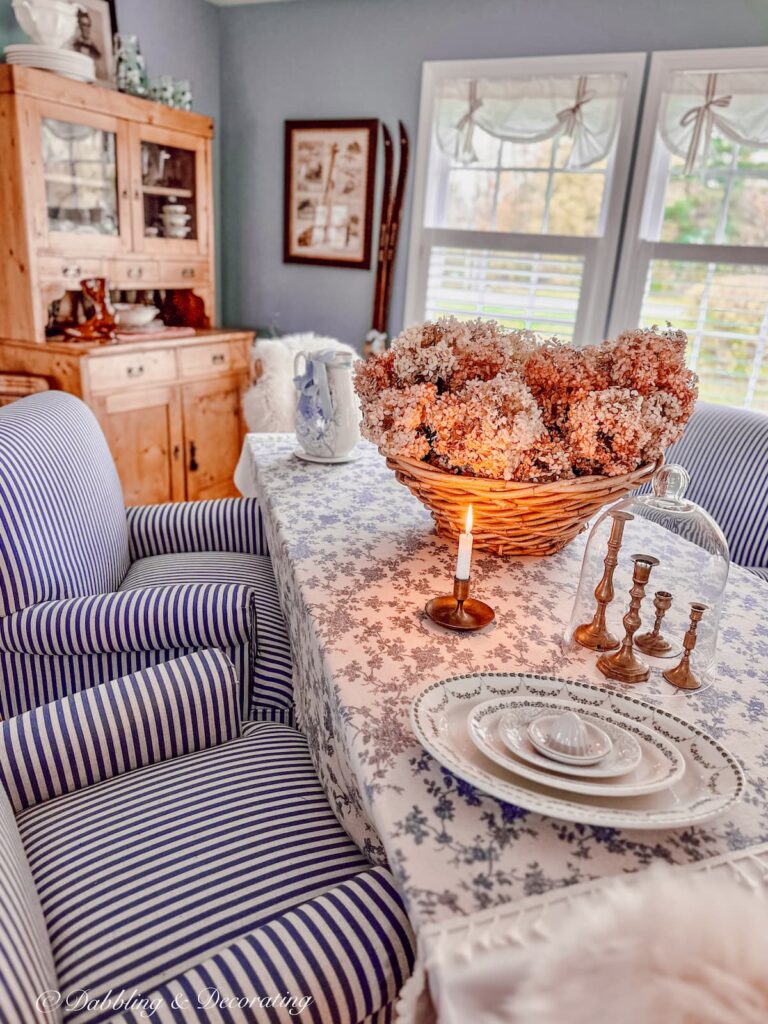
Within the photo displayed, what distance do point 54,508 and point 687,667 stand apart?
110 centimetres

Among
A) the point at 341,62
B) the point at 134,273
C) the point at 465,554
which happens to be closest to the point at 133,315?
the point at 134,273

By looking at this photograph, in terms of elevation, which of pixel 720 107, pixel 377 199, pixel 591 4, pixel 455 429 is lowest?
pixel 455 429

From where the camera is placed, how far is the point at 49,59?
7.67 ft

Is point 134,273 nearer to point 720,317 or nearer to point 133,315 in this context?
point 133,315

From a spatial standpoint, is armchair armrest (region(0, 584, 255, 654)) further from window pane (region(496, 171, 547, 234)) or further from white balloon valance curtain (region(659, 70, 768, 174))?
white balloon valance curtain (region(659, 70, 768, 174))

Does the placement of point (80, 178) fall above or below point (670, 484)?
above

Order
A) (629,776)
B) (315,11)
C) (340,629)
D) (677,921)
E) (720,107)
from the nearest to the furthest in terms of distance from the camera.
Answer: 1. (677,921)
2. (629,776)
3. (340,629)
4. (720,107)
5. (315,11)

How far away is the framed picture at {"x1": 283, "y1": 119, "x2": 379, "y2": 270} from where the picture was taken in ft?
10.7

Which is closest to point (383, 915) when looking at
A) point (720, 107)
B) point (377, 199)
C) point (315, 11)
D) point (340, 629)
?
point (340, 629)

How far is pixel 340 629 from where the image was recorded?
3.12ft

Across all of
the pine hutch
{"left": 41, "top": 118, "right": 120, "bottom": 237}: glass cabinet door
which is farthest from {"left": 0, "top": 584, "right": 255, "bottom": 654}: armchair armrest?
{"left": 41, "top": 118, "right": 120, "bottom": 237}: glass cabinet door

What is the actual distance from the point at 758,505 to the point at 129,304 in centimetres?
273

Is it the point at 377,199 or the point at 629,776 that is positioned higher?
the point at 377,199

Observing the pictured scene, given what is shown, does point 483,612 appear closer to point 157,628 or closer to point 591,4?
point 157,628
